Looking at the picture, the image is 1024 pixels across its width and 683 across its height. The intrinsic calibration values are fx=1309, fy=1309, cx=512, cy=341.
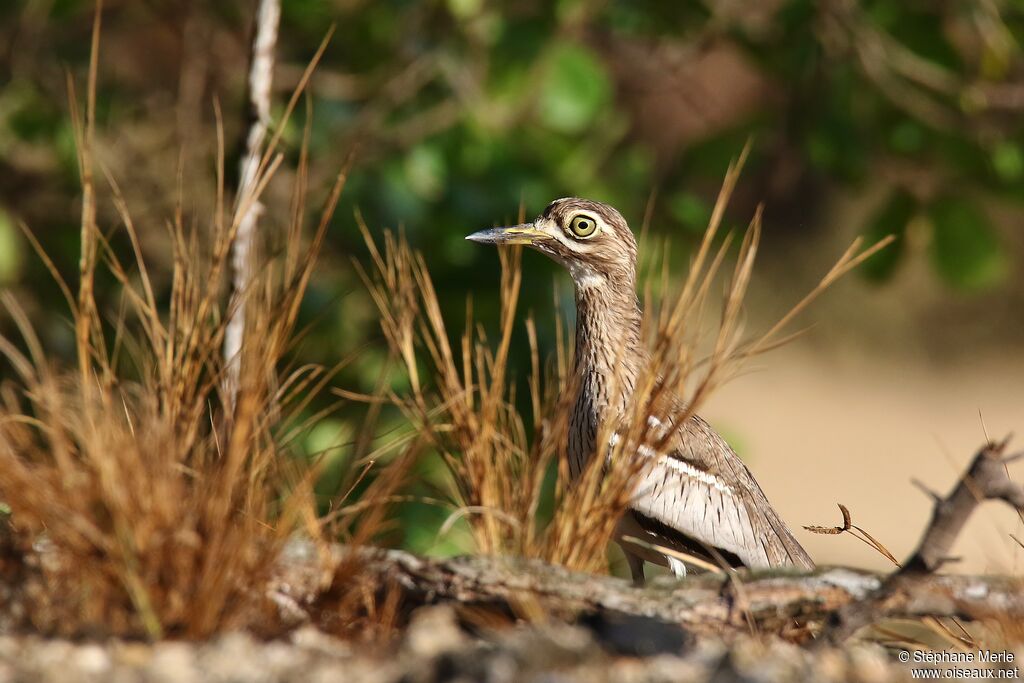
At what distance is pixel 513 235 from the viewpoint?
11.5 ft

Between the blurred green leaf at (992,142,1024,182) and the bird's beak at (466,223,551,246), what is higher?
the blurred green leaf at (992,142,1024,182)

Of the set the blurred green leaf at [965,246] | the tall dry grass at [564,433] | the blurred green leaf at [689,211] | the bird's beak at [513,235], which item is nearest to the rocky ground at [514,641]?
the tall dry grass at [564,433]

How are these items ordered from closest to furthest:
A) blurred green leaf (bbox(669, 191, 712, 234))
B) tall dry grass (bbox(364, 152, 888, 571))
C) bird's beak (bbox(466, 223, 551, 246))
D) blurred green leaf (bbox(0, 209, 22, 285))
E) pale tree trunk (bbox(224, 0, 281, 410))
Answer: tall dry grass (bbox(364, 152, 888, 571))
pale tree trunk (bbox(224, 0, 281, 410))
bird's beak (bbox(466, 223, 551, 246))
blurred green leaf (bbox(0, 209, 22, 285))
blurred green leaf (bbox(669, 191, 712, 234))

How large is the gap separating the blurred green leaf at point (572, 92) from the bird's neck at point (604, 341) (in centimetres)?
75

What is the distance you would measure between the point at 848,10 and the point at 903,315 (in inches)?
309

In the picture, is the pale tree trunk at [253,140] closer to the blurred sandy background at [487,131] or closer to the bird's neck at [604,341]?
the blurred sandy background at [487,131]

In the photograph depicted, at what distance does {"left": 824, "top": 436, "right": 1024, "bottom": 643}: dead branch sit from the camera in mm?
2195

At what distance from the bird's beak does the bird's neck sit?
0.19 m

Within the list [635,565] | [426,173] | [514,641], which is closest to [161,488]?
[514,641]

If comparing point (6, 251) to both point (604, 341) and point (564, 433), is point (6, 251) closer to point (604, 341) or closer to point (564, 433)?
point (604, 341)

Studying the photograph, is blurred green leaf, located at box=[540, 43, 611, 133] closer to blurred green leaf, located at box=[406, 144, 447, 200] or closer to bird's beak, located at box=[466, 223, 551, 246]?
blurred green leaf, located at box=[406, 144, 447, 200]

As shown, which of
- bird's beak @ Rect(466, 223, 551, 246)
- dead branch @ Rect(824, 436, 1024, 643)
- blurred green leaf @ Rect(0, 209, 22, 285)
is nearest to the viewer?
dead branch @ Rect(824, 436, 1024, 643)

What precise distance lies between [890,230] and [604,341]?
1.31m

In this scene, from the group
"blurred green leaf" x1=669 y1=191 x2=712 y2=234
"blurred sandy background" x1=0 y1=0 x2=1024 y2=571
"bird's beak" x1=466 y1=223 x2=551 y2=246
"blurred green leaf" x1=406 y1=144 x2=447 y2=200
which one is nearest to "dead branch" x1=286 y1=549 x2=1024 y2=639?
"blurred sandy background" x1=0 y1=0 x2=1024 y2=571
